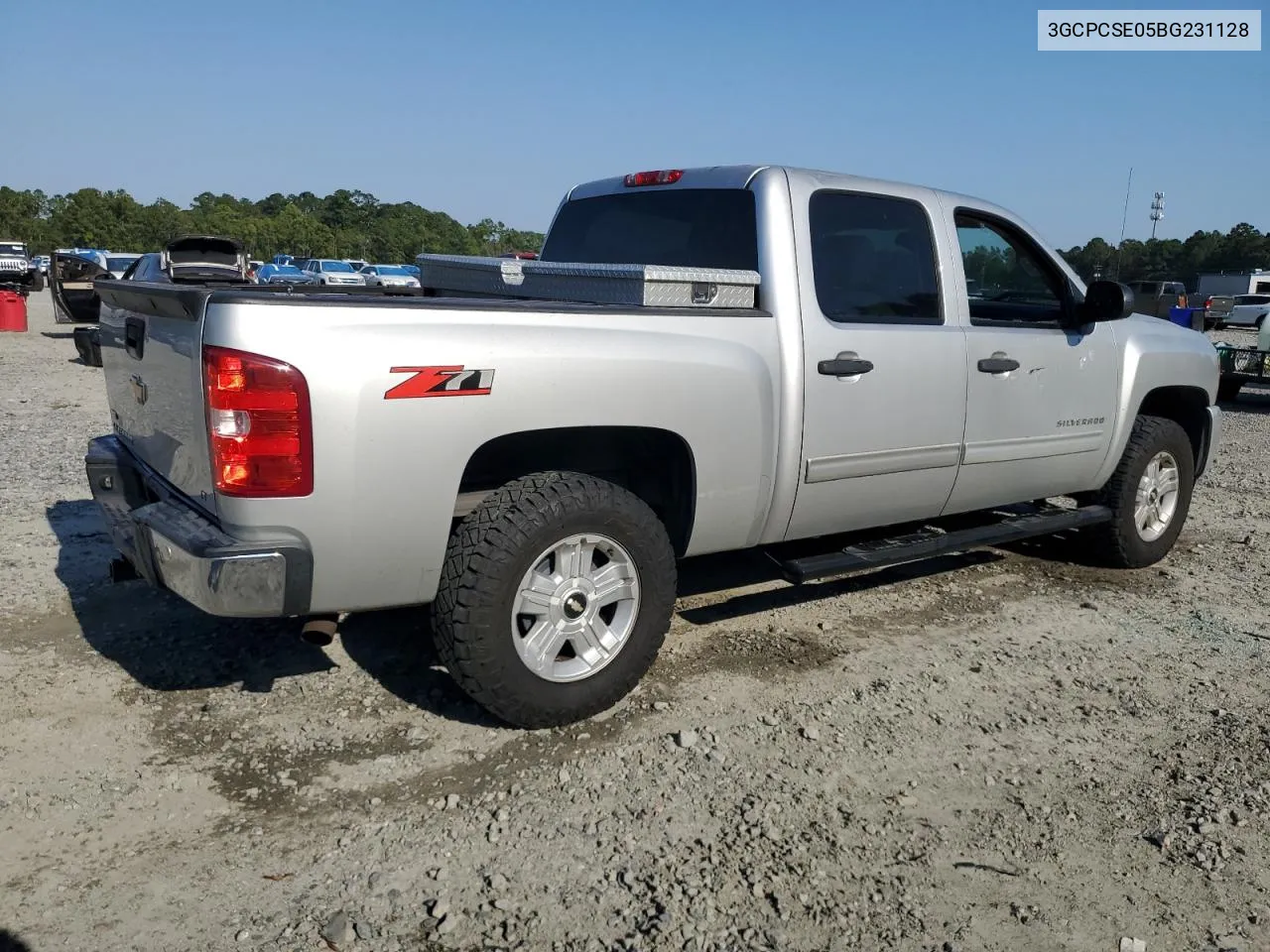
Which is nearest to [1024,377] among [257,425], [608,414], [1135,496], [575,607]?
[1135,496]

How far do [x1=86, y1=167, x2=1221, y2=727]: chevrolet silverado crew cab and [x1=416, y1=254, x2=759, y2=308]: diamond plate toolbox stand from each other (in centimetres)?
1

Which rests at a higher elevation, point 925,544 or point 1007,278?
point 1007,278

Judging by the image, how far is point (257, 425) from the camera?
289 centimetres

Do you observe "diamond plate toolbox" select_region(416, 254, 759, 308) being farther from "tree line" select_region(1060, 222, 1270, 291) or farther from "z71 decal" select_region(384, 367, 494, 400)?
"tree line" select_region(1060, 222, 1270, 291)

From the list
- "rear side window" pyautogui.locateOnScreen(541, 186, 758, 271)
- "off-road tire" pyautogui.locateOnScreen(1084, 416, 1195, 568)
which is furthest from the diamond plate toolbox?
"off-road tire" pyautogui.locateOnScreen(1084, 416, 1195, 568)

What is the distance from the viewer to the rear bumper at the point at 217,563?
2928 millimetres

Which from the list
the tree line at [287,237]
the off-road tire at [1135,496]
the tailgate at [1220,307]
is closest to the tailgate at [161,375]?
the off-road tire at [1135,496]

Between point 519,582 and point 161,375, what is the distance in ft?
4.41

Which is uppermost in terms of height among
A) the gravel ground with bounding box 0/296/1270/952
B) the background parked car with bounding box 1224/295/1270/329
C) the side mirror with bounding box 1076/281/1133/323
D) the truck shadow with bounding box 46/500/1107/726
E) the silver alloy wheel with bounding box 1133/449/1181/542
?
the side mirror with bounding box 1076/281/1133/323

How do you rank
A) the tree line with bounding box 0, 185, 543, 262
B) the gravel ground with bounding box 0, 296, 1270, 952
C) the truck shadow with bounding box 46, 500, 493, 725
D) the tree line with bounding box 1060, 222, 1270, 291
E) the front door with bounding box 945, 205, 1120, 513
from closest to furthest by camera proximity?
1. the gravel ground with bounding box 0, 296, 1270, 952
2. the truck shadow with bounding box 46, 500, 493, 725
3. the front door with bounding box 945, 205, 1120, 513
4. the tree line with bounding box 1060, 222, 1270, 291
5. the tree line with bounding box 0, 185, 543, 262

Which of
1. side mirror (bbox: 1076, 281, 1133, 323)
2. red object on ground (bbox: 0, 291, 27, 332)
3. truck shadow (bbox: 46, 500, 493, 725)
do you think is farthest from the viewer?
red object on ground (bbox: 0, 291, 27, 332)

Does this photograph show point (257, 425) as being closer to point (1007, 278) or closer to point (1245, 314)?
point (1007, 278)

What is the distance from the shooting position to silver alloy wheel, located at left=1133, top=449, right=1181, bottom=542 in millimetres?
5703

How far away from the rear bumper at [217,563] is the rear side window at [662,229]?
2.10 metres
